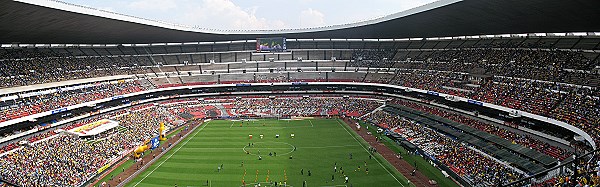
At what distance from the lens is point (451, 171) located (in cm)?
3216

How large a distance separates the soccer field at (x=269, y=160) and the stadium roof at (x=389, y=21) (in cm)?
1572

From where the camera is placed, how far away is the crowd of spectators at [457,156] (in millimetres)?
29125

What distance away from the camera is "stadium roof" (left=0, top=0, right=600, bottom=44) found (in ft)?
99.1

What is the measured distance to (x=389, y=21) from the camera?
50938mm

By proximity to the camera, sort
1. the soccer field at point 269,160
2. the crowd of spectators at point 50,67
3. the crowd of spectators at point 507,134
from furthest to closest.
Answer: the crowd of spectators at point 50,67, the soccer field at point 269,160, the crowd of spectators at point 507,134

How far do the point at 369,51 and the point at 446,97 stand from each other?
31.6 m

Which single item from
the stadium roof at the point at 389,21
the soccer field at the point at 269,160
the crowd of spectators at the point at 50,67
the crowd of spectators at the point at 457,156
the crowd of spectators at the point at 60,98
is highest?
the stadium roof at the point at 389,21

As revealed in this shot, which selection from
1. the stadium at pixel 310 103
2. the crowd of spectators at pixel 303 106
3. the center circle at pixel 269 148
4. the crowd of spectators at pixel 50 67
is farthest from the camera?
the crowd of spectators at pixel 303 106

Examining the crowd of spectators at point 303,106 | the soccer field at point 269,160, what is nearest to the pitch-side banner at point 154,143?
the soccer field at point 269,160

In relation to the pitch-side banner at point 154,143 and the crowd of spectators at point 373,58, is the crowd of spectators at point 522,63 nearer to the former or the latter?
the crowd of spectators at point 373,58

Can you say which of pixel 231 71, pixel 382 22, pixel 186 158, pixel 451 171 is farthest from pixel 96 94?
pixel 451 171

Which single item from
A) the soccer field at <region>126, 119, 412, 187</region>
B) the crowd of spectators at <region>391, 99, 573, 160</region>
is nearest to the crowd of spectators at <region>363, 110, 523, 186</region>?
the crowd of spectators at <region>391, 99, 573, 160</region>

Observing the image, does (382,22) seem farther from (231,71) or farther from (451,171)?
(231,71)

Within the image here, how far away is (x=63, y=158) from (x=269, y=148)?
63.9ft
